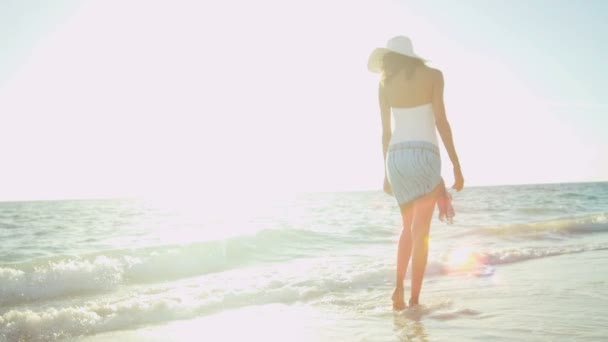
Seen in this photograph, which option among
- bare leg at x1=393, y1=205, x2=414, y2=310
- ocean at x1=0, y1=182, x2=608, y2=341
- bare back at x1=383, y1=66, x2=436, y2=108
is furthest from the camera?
bare leg at x1=393, y1=205, x2=414, y2=310

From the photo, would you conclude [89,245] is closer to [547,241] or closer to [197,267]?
[197,267]

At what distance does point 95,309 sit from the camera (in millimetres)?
4465

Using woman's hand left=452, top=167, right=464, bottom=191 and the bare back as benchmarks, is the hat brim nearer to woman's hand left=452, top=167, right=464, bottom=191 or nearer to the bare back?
the bare back

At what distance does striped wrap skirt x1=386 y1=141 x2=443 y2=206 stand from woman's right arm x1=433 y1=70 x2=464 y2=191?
0.34 ft

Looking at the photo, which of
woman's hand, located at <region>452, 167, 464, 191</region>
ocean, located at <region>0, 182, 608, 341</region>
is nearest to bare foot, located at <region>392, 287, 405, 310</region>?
ocean, located at <region>0, 182, 608, 341</region>

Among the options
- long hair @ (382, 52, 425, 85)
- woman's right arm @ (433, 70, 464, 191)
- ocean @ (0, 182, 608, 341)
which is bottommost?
ocean @ (0, 182, 608, 341)

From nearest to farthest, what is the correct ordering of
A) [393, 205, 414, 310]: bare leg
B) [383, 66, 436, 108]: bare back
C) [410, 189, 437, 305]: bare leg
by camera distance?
[383, 66, 436, 108]: bare back, [410, 189, 437, 305]: bare leg, [393, 205, 414, 310]: bare leg

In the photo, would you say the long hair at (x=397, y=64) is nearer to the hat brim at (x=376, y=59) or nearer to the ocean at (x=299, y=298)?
the hat brim at (x=376, y=59)

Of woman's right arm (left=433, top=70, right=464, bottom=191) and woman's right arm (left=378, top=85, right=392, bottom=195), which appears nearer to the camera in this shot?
woman's right arm (left=433, top=70, right=464, bottom=191)

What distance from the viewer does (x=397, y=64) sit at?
379cm

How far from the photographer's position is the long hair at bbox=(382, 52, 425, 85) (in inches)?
147

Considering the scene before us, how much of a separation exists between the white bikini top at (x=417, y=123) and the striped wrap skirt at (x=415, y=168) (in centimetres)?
5

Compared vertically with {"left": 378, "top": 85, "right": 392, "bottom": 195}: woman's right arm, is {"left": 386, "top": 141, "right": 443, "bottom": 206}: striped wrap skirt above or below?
below

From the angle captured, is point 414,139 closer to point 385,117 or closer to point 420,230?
point 385,117
